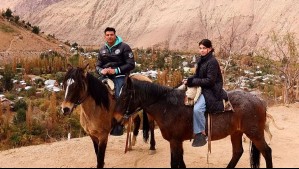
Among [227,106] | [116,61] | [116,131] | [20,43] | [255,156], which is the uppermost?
[20,43]

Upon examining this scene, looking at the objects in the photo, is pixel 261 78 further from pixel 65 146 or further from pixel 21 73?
pixel 65 146

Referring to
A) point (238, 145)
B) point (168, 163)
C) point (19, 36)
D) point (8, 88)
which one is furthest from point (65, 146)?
point (19, 36)

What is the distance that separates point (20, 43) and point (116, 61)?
79.1ft

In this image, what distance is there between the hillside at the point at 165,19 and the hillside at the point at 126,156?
3073 centimetres

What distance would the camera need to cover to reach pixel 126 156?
759cm

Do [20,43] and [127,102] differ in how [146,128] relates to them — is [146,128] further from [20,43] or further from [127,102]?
[20,43]

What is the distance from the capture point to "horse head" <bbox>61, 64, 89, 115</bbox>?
17.4ft

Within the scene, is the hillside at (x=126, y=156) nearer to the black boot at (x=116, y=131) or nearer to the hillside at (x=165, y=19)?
the black boot at (x=116, y=131)

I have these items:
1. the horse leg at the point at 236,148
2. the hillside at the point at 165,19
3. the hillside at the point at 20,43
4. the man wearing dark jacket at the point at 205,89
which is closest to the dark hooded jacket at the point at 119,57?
Answer: the man wearing dark jacket at the point at 205,89

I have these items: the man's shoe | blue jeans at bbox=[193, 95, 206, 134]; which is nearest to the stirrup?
blue jeans at bbox=[193, 95, 206, 134]

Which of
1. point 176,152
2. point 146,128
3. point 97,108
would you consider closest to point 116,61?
point 97,108

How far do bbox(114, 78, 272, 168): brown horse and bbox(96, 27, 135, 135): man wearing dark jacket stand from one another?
0.70 m

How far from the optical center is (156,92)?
5633 millimetres

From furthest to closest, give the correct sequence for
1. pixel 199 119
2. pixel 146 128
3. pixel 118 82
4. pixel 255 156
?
pixel 146 128, pixel 118 82, pixel 255 156, pixel 199 119
